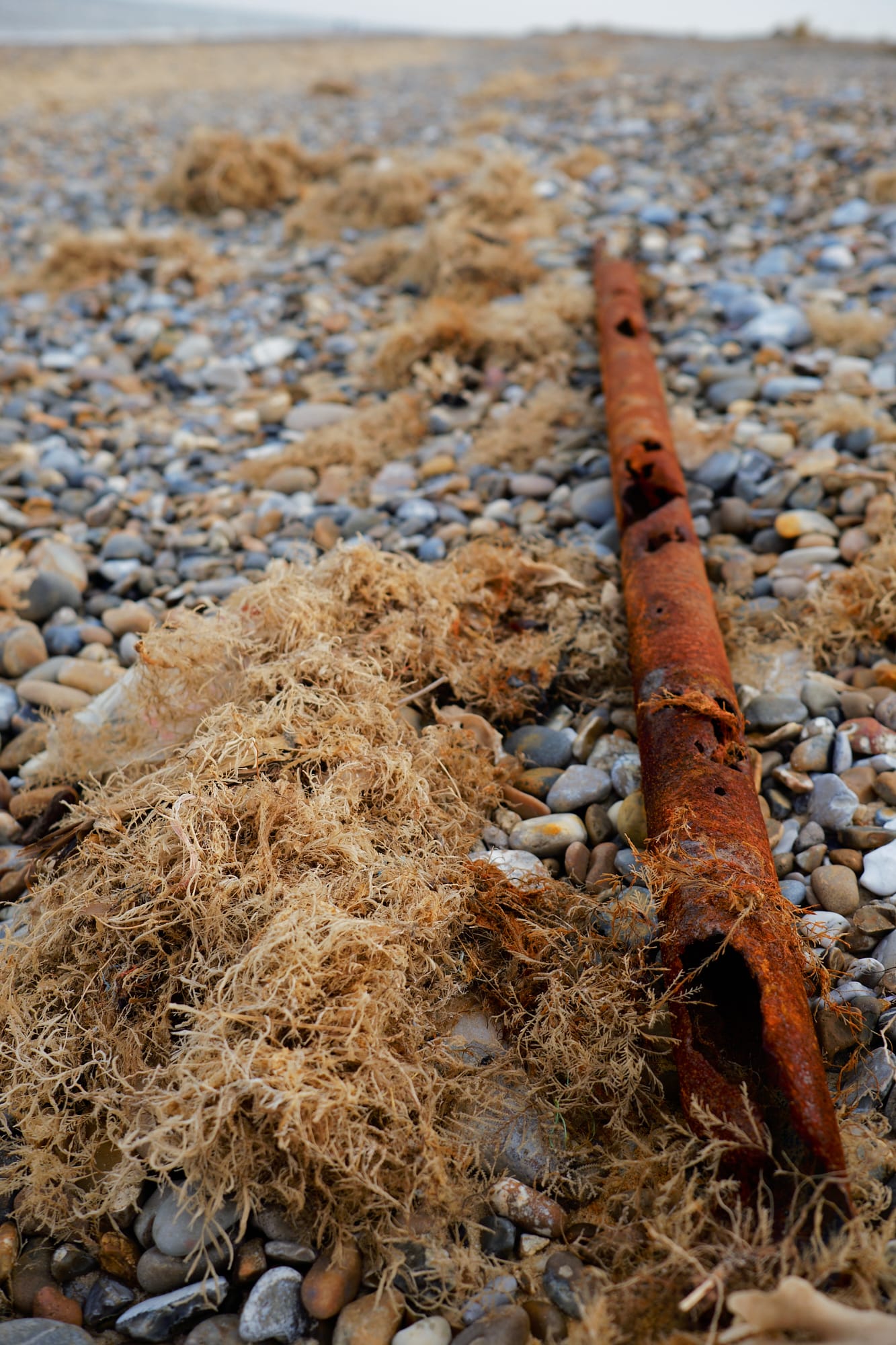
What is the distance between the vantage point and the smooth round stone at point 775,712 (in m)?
2.69

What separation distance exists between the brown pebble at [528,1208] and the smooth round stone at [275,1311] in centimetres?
42

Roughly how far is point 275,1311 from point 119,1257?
0.36 metres

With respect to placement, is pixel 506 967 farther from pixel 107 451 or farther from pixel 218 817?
pixel 107 451

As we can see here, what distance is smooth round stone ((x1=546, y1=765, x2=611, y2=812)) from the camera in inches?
101

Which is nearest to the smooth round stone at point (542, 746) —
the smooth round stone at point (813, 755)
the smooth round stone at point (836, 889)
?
the smooth round stone at point (813, 755)

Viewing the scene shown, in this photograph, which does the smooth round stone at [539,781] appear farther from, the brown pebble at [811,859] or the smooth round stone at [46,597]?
the smooth round stone at [46,597]

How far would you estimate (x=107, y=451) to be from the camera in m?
4.77

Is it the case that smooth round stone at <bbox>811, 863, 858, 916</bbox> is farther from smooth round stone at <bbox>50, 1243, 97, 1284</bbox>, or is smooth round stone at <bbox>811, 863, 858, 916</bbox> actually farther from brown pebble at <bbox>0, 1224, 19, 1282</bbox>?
brown pebble at <bbox>0, 1224, 19, 1282</bbox>

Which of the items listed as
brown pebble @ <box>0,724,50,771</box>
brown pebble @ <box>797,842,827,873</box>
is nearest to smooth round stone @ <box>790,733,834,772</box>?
brown pebble @ <box>797,842,827,873</box>

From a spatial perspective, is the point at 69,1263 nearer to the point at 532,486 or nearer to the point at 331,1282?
the point at 331,1282

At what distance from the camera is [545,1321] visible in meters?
1.61

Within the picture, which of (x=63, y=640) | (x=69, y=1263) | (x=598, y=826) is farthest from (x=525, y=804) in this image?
(x=63, y=640)

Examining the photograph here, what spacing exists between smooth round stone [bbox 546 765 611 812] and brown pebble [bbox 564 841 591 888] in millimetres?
163

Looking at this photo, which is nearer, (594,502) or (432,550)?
(432,550)
